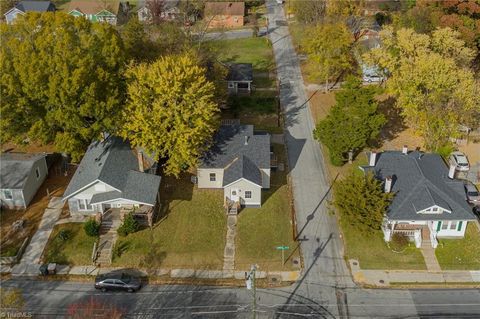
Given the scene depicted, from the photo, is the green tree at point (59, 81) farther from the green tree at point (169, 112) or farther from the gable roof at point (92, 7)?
the gable roof at point (92, 7)

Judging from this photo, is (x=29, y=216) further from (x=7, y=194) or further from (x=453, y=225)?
(x=453, y=225)

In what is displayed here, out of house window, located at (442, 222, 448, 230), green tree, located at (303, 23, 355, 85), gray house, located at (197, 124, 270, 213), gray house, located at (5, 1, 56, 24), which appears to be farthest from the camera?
gray house, located at (5, 1, 56, 24)

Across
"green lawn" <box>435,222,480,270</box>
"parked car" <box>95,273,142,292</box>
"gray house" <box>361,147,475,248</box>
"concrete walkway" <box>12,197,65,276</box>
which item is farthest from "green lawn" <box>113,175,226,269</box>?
"green lawn" <box>435,222,480,270</box>

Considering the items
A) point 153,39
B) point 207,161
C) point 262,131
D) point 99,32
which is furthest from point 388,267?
point 153,39

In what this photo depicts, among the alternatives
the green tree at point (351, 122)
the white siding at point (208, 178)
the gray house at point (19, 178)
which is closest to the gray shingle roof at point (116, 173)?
the white siding at point (208, 178)

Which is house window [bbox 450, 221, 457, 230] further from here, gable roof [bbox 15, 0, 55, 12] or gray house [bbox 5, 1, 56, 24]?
Result: gable roof [bbox 15, 0, 55, 12]

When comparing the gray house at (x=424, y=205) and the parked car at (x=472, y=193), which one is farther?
the parked car at (x=472, y=193)

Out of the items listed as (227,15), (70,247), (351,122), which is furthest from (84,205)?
(227,15)
